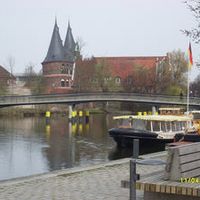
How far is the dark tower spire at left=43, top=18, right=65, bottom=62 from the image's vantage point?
103312 millimetres

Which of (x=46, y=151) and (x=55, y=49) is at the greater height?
(x=55, y=49)

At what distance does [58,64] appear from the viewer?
101875 mm

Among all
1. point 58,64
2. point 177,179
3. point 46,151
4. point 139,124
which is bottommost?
point 46,151

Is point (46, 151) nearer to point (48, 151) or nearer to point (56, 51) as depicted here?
point (48, 151)

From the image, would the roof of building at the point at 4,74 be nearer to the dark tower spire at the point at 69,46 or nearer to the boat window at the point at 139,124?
the dark tower spire at the point at 69,46

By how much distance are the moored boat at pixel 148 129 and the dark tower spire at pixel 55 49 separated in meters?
72.7

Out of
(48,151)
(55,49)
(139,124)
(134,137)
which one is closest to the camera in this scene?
(48,151)

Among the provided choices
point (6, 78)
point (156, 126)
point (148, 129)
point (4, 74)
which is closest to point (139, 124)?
point (148, 129)

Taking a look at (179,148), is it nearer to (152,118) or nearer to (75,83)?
(152,118)

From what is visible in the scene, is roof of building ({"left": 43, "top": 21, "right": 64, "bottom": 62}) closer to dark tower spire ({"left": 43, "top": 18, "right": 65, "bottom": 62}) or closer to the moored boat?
dark tower spire ({"left": 43, "top": 18, "right": 65, "bottom": 62})

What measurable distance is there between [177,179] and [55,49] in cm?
9756

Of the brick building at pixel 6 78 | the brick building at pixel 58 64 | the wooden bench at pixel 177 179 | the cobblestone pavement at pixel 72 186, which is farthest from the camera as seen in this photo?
the brick building at pixel 58 64

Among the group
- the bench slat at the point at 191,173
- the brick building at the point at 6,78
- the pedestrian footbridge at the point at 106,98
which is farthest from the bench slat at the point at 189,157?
the brick building at the point at 6,78

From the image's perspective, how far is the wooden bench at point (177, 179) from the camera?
273 inches
